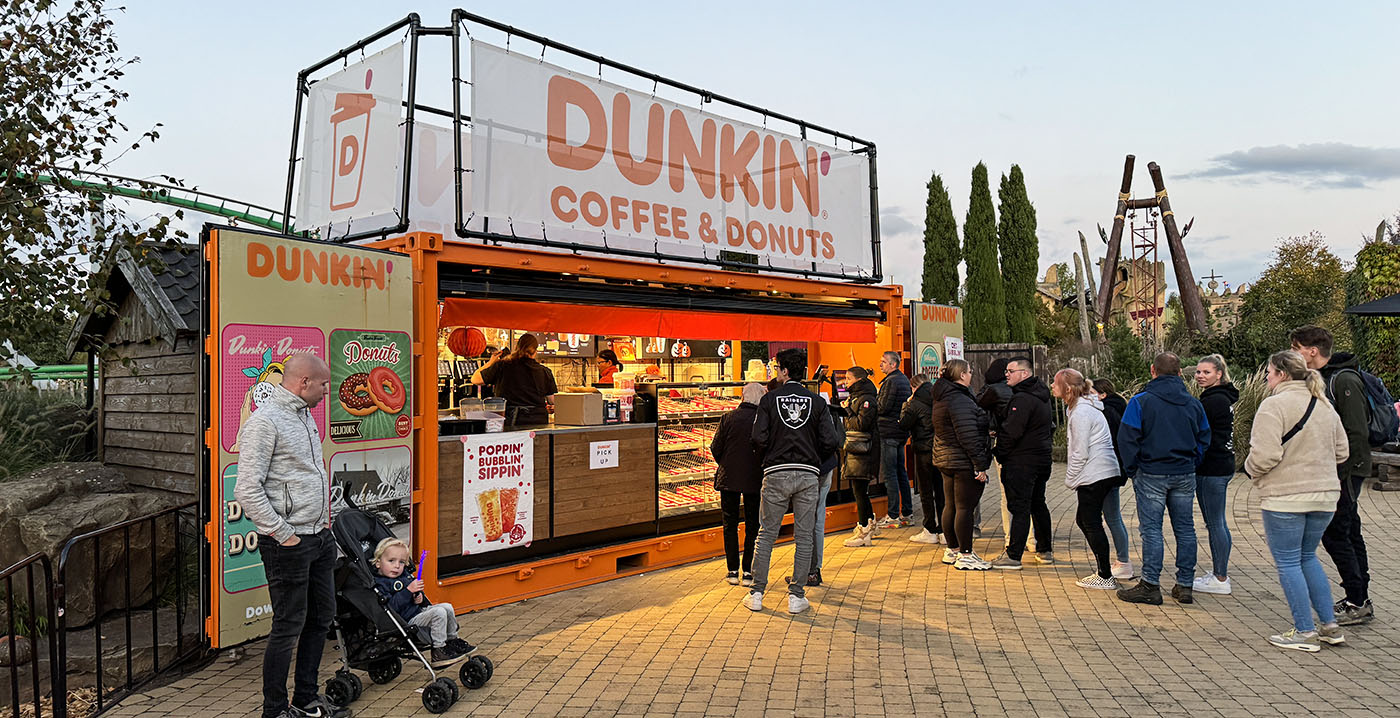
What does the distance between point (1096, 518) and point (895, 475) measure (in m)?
2.87

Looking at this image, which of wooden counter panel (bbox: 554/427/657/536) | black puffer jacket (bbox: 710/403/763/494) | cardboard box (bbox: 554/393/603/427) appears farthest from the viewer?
cardboard box (bbox: 554/393/603/427)

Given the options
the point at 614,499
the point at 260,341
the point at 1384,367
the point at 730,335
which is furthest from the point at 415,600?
the point at 1384,367

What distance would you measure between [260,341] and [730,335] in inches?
180

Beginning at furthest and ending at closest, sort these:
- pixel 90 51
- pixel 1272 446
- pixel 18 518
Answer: pixel 90 51 < pixel 18 518 < pixel 1272 446

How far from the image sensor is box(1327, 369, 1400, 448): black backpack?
225 inches

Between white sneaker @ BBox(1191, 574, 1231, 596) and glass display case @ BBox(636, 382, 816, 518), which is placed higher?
glass display case @ BBox(636, 382, 816, 518)

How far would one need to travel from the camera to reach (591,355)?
1121 centimetres

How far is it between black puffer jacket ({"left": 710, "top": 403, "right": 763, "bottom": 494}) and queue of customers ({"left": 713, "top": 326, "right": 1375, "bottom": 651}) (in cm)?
1

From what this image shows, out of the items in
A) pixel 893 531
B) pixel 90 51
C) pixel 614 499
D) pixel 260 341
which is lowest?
pixel 893 531

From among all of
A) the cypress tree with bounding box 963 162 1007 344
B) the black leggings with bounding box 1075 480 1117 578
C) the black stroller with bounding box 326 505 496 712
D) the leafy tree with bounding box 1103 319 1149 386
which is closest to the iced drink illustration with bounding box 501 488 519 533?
the black stroller with bounding box 326 505 496 712

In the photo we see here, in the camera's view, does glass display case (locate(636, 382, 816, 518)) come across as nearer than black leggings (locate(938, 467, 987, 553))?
No

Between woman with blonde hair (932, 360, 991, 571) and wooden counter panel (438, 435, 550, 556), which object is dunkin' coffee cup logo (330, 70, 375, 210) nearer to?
wooden counter panel (438, 435, 550, 556)

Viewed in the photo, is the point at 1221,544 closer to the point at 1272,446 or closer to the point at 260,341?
the point at 1272,446

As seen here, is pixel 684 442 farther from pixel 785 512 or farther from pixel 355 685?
pixel 355 685
